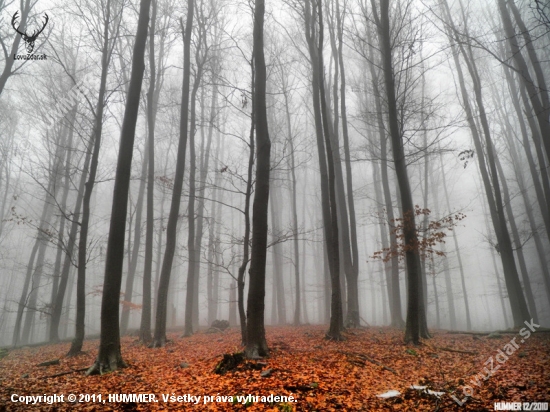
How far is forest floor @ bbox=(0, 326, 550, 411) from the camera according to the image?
3.55 meters

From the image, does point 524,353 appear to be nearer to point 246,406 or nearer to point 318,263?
point 246,406

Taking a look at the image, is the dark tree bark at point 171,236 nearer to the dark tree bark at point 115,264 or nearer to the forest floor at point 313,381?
the forest floor at point 313,381

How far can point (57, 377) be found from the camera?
17.0ft

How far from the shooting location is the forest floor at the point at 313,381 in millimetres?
3555

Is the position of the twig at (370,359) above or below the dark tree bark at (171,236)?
below

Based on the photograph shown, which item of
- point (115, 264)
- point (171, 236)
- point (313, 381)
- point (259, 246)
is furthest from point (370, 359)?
point (171, 236)

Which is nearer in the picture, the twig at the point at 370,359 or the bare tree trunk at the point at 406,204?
the twig at the point at 370,359

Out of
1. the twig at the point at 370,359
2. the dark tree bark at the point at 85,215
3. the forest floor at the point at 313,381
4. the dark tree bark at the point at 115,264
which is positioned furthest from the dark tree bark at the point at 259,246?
the dark tree bark at the point at 85,215

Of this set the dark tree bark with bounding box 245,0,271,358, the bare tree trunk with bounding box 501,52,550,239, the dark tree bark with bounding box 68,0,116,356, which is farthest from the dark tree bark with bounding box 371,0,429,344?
the dark tree bark with bounding box 68,0,116,356

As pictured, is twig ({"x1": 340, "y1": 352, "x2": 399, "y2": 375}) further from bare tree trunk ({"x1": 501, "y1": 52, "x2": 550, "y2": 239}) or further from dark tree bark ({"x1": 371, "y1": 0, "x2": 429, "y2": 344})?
bare tree trunk ({"x1": 501, "y1": 52, "x2": 550, "y2": 239})

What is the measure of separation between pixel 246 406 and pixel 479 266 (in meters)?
54.1

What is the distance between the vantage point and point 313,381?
4180 mm

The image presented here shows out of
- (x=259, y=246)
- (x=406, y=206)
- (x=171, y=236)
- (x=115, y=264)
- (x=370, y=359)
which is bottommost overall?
(x=370, y=359)

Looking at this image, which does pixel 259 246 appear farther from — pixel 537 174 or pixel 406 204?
pixel 537 174
